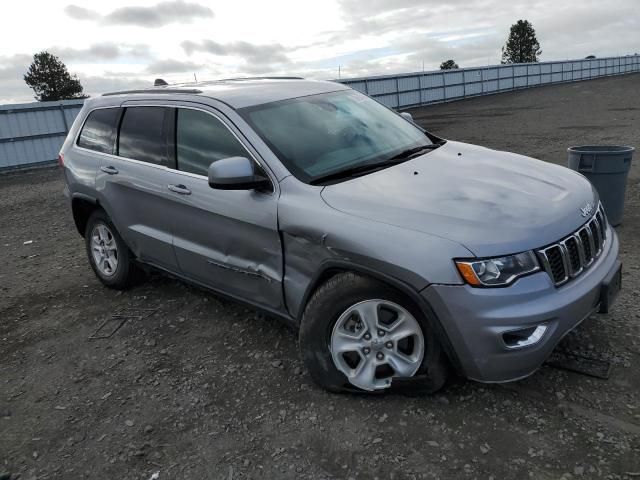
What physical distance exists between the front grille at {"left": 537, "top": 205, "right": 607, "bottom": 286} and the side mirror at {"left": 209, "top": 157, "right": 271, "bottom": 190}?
1.60m

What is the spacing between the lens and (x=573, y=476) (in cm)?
238

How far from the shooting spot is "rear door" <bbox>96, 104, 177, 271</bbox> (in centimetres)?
391

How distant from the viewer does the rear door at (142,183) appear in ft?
12.8

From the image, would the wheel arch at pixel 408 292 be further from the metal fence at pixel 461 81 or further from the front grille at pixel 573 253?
the metal fence at pixel 461 81

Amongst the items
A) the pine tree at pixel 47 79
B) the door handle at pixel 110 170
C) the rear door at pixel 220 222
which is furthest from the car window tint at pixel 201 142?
the pine tree at pixel 47 79

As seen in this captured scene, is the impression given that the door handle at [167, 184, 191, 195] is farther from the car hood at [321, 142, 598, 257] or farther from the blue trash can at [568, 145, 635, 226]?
the blue trash can at [568, 145, 635, 226]

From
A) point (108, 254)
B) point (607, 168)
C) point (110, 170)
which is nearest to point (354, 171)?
point (110, 170)

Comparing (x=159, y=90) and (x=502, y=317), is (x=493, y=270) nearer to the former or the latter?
(x=502, y=317)

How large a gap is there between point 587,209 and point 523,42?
2986 inches

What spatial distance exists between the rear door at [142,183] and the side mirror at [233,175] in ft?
2.81

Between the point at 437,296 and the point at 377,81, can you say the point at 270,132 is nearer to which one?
the point at 437,296

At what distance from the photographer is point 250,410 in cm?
309

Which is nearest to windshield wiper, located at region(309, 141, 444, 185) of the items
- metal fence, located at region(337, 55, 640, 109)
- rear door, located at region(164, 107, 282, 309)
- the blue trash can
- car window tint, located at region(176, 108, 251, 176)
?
rear door, located at region(164, 107, 282, 309)

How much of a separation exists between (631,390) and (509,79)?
36.9 meters
